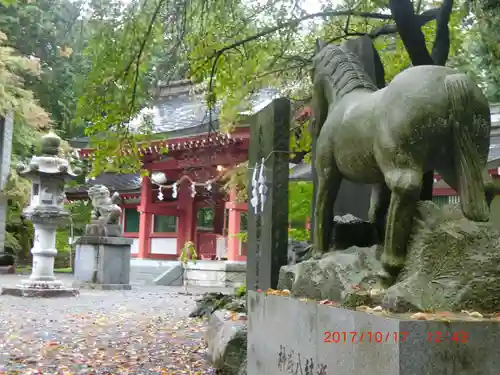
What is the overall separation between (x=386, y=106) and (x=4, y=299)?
10696 millimetres

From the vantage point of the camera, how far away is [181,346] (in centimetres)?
679

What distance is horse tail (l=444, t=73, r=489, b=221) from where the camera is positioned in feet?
9.86

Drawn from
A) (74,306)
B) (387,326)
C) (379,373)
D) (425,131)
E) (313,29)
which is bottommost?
(74,306)

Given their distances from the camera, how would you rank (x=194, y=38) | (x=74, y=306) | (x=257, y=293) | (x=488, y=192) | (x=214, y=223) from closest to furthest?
1. (x=488, y=192)
2. (x=257, y=293)
3. (x=194, y=38)
4. (x=74, y=306)
5. (x=214, y=223)

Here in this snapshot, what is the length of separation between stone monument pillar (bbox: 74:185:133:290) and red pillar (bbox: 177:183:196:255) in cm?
518

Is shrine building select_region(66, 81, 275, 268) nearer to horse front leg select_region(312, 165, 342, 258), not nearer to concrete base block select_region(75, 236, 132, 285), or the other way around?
concrete base block select_region(75, 236, 132, 285)

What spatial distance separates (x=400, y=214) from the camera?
3137 millimetres

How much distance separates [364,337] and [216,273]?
14963 millimetres

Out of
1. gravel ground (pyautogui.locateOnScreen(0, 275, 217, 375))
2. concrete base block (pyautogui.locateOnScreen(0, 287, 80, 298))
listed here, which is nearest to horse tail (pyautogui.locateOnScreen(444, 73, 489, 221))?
gravel ground (pyautogui.locateOnScreen(0, 275, 217, 375))

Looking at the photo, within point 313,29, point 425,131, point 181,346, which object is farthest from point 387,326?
point 313,29

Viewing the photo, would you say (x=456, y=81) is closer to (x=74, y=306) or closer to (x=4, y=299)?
(x=74, y=306)

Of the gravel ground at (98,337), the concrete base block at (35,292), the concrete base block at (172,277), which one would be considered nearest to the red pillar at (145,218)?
the concrete base block at (172,277)
